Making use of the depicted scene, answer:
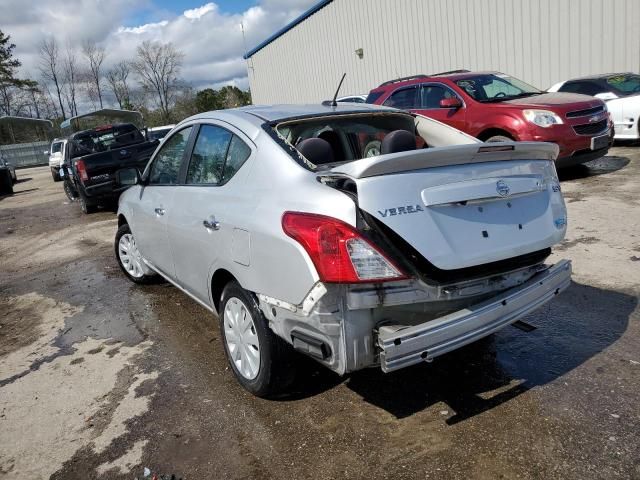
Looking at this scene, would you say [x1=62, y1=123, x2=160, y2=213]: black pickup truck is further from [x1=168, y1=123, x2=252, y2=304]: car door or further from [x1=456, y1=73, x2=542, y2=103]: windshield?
[x1=168, y1=123, x2=252, y2=304]: car door

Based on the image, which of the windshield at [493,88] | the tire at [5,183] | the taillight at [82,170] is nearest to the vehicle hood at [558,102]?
the windshield at [493,88]

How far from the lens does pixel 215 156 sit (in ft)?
11.9

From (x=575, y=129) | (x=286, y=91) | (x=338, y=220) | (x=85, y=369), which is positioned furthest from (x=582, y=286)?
(x=286, y=91)

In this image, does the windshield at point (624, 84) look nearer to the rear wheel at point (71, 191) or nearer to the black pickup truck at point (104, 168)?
the black pickup truck at point (104, 168)

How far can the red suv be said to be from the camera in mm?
8352

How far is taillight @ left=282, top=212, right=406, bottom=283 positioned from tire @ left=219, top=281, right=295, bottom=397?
0.64m

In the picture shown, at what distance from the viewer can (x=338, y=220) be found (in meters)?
2.48

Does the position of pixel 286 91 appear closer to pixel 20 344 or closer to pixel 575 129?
pixel 575 129

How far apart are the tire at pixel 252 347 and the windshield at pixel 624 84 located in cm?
1100

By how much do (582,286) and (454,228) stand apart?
8.18ft

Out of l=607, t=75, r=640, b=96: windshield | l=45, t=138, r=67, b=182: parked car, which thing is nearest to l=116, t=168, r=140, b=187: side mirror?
l=607, t=75, r=640, b=96: windshield

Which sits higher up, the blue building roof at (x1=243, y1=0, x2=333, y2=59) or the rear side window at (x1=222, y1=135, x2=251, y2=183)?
the blue building roof at (x1=243, y1=0, x2=333, y2=59)

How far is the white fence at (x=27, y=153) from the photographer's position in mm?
45000

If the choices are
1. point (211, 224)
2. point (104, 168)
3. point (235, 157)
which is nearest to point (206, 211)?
point (211, 224)
